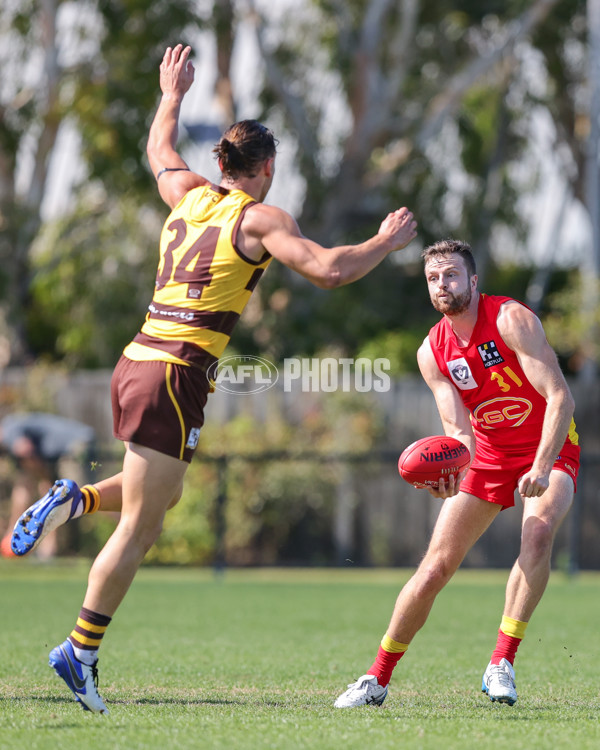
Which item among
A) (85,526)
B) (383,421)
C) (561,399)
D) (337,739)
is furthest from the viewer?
(383,421)

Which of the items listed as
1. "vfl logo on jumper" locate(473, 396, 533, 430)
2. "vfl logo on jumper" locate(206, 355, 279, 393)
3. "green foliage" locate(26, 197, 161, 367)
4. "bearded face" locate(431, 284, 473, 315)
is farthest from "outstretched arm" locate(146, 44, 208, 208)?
"green foliage" locate(26, 197, 161, 367)

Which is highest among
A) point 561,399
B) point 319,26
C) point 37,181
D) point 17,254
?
point 319,26

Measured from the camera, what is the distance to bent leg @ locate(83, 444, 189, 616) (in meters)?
4.79

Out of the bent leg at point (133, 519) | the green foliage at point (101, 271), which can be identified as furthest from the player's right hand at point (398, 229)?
the green foliage at point (101, 271)

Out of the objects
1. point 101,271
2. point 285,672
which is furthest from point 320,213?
point 285,672

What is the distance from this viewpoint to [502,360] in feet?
18.4

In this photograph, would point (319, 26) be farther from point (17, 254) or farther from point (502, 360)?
point (502, 360)

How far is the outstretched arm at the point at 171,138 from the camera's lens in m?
5.37

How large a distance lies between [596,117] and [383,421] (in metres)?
8.77

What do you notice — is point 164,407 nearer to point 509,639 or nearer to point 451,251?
point 451,251

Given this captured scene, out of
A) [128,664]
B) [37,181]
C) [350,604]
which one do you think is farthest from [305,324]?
[128,664]

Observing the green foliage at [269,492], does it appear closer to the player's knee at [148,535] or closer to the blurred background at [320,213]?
the blurred background at [320,213]

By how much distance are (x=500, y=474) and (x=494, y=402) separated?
37 centimetres

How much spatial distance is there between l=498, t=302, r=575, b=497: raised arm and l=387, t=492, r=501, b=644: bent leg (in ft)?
1.43
